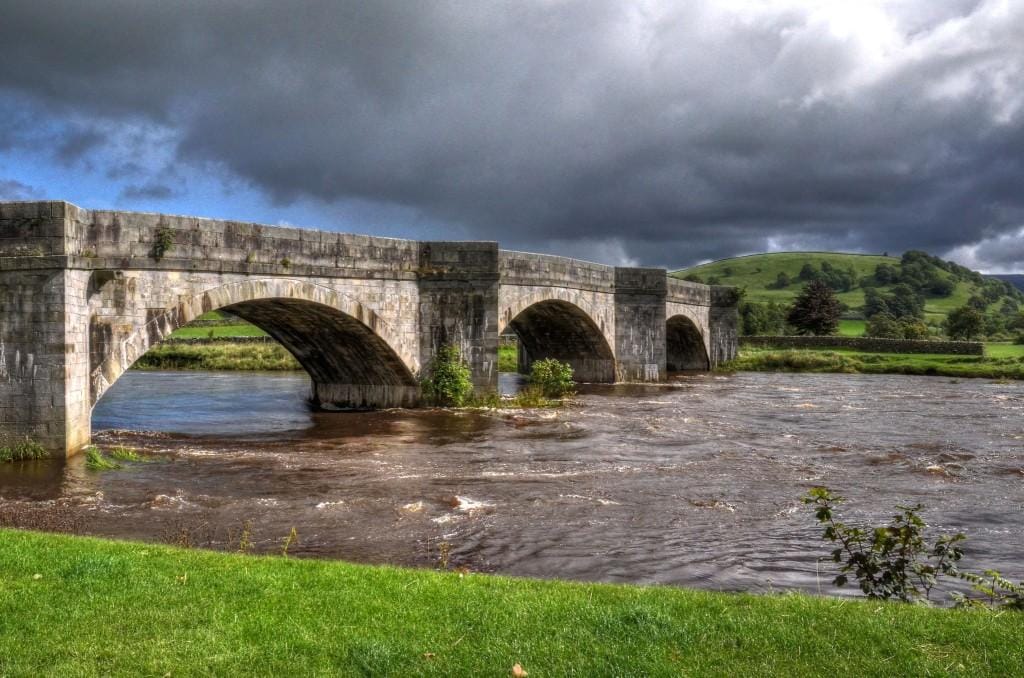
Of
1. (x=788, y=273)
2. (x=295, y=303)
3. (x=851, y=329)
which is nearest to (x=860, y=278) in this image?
(x=788, y=273)

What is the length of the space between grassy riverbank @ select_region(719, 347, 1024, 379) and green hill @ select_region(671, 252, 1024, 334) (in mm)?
55269

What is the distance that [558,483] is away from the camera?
1426cm

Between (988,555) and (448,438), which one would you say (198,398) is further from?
(988,555)

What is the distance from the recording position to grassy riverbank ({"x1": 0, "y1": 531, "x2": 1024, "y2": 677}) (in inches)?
209

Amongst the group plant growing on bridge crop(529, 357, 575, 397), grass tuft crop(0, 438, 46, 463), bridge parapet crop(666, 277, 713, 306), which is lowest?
grass tuft crop(0, 438, 46, 463)

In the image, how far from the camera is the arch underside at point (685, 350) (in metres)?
45.8

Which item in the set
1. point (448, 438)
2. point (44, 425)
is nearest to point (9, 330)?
point (44, 425)

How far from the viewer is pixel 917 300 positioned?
107 m

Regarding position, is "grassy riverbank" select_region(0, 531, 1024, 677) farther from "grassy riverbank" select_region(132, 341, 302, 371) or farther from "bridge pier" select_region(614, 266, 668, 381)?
"grassy riverbank" select_region(132, 341, 302, 371)

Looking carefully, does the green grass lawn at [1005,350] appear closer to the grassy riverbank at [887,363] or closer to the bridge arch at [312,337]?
the grassy riverbank at [887,363]

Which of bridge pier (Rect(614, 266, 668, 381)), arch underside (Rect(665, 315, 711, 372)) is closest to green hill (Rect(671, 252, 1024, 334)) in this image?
arch underside (Rect(665, 315, 711, 372))

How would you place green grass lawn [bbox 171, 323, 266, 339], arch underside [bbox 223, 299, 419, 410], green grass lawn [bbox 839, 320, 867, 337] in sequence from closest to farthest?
1. arch underside [bbox 223, 299, 419, 410]
2. green grass lawn [bbox 171, 323, 266, 339]
3. green grass lawn [bbox 839, 320, 867, 337]

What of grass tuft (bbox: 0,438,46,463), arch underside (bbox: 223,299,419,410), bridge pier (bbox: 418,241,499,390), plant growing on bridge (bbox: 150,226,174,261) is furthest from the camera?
bridge pier (bbox: 418,241,499,390)

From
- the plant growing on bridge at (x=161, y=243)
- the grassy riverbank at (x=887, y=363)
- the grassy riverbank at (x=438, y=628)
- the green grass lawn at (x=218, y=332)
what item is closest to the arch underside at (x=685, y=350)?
the grassy riverbank at (x=887, y=363)
